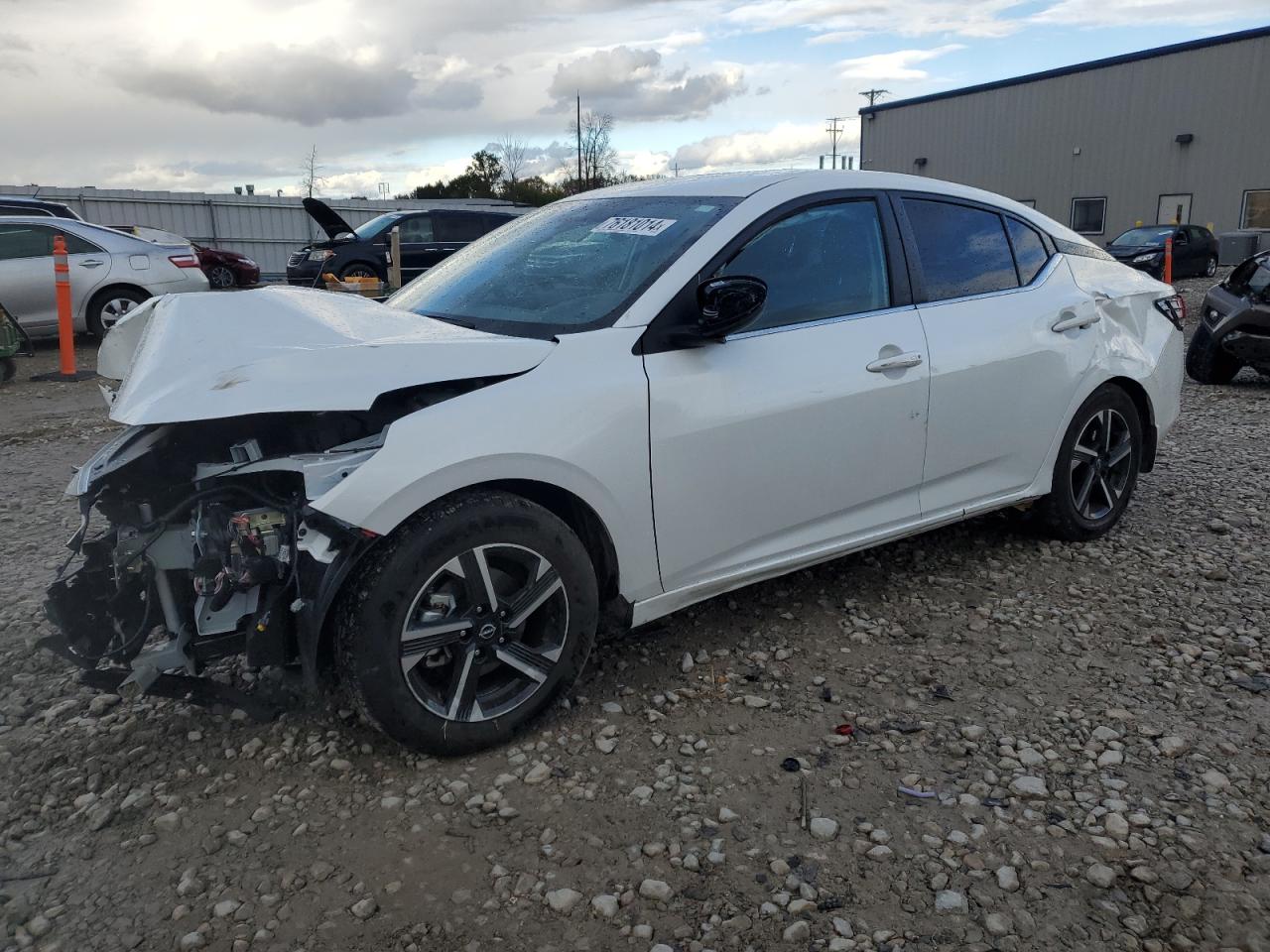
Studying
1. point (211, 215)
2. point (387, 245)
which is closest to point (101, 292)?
point (387, 245)

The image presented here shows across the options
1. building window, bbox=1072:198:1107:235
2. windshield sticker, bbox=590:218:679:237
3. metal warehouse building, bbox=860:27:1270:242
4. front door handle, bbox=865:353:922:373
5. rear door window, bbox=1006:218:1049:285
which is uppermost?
metal warehouse building, bbox=860:27:1270:242

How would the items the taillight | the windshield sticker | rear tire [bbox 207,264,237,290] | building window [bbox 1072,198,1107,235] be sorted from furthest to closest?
building window [bbox 1072,198,1107,235] → rear tire [bbox 207,264,237,290] → the taillight → the windshield sticker

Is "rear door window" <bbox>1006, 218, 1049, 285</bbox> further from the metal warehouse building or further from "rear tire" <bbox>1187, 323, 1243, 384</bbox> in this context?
the metal warehouse building

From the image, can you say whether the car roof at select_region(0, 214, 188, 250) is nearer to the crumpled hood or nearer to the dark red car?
the dark red car

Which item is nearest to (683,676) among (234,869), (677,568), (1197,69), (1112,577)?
(677,568)

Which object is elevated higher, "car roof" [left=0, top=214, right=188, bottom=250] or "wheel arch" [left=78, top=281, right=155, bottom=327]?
"car roof" [left=0, top=214, right=188, bottom=250]

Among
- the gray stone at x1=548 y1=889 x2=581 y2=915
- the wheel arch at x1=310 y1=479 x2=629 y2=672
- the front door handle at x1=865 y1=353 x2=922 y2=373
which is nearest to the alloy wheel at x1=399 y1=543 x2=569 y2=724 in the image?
the wheel arch at x1=310 y1=479 x2=629 y2=672

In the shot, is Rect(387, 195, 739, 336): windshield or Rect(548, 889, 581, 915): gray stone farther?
Rect(387, 195, 739, 336): windshield

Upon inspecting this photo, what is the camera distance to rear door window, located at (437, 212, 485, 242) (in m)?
17.7

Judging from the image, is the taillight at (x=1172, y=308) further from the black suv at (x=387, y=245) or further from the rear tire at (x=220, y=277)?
the rear tire at (x=220, y=277)

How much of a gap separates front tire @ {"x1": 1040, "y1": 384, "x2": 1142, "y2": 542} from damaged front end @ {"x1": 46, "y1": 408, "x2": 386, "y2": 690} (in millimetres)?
3087

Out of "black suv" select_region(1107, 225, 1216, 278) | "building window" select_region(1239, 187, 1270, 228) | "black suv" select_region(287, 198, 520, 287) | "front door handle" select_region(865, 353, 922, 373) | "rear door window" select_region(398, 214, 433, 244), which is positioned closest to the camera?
"front door handle" select_region(865, 353, 922, 373)

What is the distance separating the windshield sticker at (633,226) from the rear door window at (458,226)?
570 inches

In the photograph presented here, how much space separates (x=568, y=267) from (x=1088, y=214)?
112 ft
